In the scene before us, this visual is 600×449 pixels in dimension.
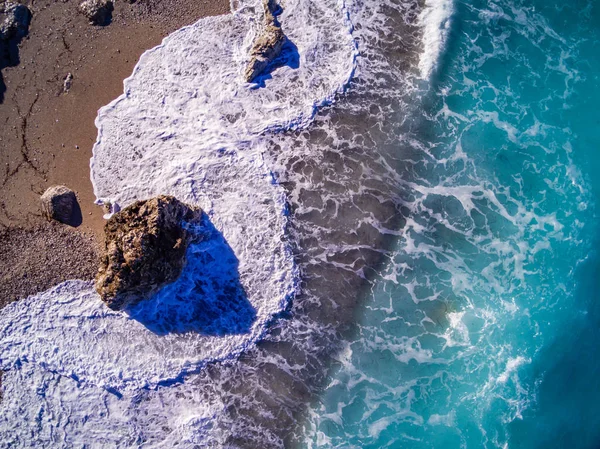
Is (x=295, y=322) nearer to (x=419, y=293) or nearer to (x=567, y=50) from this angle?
(x=419, y=293)

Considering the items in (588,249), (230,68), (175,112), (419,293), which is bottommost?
(419,293)

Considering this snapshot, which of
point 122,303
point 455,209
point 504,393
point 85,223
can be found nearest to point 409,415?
point 504,393

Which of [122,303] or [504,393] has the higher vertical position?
[122,303]

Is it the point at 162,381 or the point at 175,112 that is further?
the point at 175,112

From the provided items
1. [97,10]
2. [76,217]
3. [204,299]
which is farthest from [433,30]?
[76,217]

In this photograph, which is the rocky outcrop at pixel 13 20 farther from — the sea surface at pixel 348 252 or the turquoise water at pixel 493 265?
the turquoise water at pixel 493 265

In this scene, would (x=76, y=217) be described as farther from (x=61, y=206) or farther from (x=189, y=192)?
(x=189, y=192)
